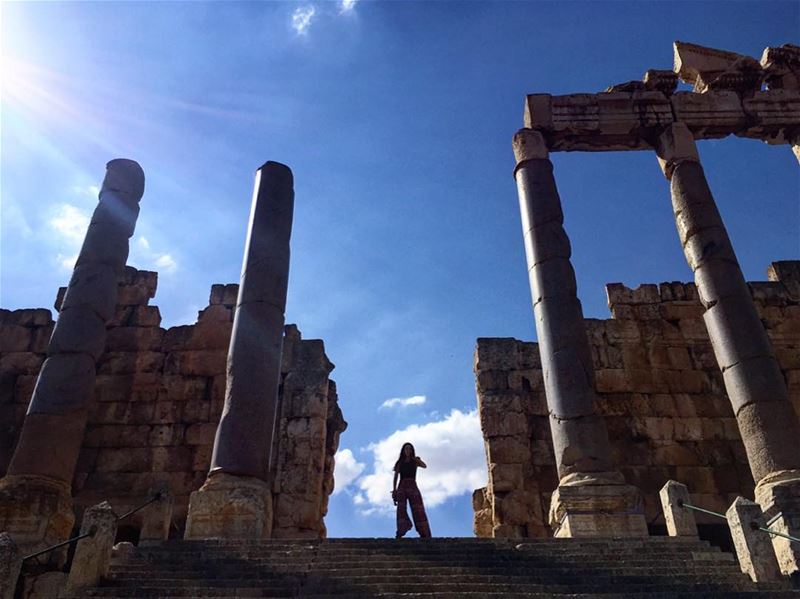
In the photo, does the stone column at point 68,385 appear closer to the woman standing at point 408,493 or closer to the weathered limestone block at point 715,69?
the woman standing at point 408,493

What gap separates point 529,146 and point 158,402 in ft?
32.7

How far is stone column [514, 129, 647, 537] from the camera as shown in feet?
37.0

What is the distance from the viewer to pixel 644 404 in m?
16.5

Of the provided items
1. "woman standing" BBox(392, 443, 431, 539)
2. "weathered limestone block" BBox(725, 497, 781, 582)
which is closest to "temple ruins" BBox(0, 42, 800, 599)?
"weathered limestone block" BBox(725, 497, 781, 582)

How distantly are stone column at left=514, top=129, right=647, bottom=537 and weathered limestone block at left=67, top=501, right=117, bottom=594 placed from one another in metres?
6.52

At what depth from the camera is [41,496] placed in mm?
11375

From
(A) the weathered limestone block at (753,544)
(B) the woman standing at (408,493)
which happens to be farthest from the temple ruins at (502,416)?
(B) the woman standing at (408,493)

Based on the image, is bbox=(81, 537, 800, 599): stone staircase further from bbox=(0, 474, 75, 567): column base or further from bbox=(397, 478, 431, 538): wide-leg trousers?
bbox=(397, 478, 431, 538): wide-leg trousers

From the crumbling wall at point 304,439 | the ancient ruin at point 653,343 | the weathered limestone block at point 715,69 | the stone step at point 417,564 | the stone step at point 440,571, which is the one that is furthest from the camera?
the weathered limestone block at point 715,69

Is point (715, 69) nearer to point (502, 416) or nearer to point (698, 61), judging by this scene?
point (698, 61)

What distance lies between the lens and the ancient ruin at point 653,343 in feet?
41.4

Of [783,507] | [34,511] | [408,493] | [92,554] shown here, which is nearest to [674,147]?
[783,507]

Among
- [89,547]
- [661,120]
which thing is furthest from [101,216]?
[661,120]

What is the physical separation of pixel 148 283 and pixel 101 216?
306 centimetres
